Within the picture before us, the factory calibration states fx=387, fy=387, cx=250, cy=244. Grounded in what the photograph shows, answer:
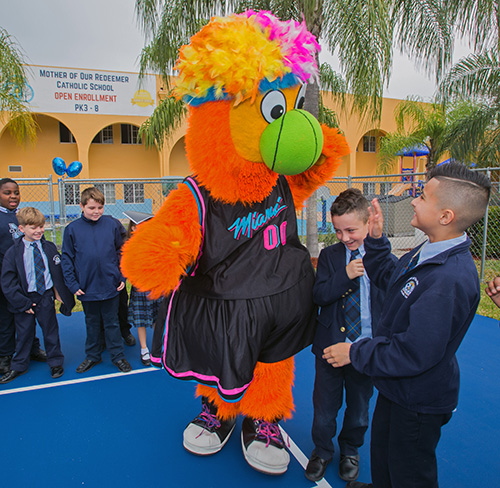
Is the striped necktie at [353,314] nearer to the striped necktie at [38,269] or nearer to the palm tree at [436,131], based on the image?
the striped necktie at [38,269]

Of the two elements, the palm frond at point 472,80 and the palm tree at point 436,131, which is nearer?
the palm frond at point 472,80

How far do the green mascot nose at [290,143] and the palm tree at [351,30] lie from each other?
13.6 ft

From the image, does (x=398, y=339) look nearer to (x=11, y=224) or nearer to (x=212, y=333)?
(x=212, y=333)

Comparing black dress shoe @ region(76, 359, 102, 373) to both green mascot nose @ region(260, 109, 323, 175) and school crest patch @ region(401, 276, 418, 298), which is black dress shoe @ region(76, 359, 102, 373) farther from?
school crest patch @ region(401, 276, 418, 298)

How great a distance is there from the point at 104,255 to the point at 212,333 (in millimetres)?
1864

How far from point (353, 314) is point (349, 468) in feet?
2.80

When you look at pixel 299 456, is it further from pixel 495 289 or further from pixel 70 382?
pixel 70 382

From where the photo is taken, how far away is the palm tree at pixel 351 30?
Answer: 18.0 feet

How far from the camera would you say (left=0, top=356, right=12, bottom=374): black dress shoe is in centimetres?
342

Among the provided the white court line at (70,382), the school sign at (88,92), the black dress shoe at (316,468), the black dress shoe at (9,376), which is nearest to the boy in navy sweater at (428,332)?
the black dress shoe at (316,468)

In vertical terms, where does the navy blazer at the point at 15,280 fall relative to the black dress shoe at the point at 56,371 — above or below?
→ above

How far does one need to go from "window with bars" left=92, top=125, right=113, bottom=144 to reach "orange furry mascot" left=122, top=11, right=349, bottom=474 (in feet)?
64.3

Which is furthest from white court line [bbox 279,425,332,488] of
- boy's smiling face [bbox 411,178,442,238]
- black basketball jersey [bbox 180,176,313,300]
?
boy's smiling face [bbox 411,178,442,238]

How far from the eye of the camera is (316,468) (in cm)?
211
